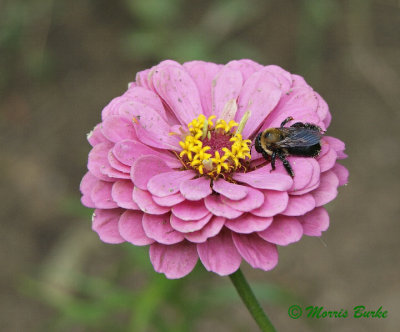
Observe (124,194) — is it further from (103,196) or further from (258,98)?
(258,98)

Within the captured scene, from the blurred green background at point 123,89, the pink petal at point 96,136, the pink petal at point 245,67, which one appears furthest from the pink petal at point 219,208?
the blurred green background at point 123,89

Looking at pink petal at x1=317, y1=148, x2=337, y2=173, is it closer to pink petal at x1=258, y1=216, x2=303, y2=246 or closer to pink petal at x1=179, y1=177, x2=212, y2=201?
pink petal at x1=258, y1=216, x2=303, y2=246

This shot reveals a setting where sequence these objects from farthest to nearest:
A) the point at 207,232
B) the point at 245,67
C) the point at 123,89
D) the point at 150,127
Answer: the point at 123,89 → the point at 245,67 → the point at 150,127 → the point at 207,232

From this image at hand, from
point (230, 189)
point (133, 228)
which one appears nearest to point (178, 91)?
point (230, 189)

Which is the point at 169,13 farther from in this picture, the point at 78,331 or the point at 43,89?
the point at 78,331

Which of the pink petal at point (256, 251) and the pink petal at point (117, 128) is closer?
the pink petal at point (256, 251)

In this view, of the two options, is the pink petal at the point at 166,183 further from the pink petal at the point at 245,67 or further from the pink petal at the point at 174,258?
the pink petal at the point at 245,67
